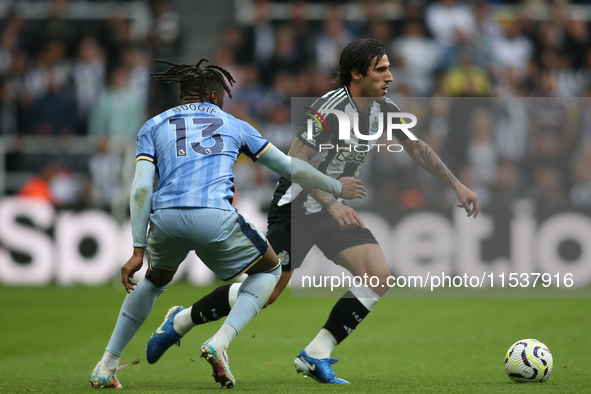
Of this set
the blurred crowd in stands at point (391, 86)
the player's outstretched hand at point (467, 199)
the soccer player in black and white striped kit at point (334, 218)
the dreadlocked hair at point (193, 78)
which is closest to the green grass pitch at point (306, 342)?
the soccer player in black and white striped kit at point (334, 218)

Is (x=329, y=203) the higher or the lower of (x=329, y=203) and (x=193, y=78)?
the lower

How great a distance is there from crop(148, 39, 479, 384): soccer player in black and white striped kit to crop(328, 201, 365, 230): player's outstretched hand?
56mm

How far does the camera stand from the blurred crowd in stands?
1184cm

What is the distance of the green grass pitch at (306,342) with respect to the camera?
507cm

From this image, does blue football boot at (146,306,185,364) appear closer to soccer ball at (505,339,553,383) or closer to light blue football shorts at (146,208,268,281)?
light blue football shorts at (146,208,268,281)

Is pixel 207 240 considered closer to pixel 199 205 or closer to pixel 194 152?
pixel 199 205

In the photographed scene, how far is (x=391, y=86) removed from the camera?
42.5 ft

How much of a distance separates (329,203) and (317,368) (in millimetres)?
1080

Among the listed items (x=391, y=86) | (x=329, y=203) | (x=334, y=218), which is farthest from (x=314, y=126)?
(x=391, y=86)

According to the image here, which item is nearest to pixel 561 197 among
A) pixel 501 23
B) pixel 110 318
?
pixel 501 23

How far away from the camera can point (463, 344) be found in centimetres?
711

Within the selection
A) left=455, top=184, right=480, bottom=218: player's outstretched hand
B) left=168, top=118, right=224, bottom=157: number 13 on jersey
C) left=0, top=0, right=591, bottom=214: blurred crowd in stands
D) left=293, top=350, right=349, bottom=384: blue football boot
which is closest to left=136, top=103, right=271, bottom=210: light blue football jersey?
left=168, top=118, right=224, bottom=157: number 13 on jersey

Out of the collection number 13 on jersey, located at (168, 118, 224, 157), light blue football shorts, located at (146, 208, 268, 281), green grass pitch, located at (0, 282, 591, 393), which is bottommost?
green grass pitch, located at (0, 282, 591, 393)

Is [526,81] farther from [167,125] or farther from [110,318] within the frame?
[167,125]
